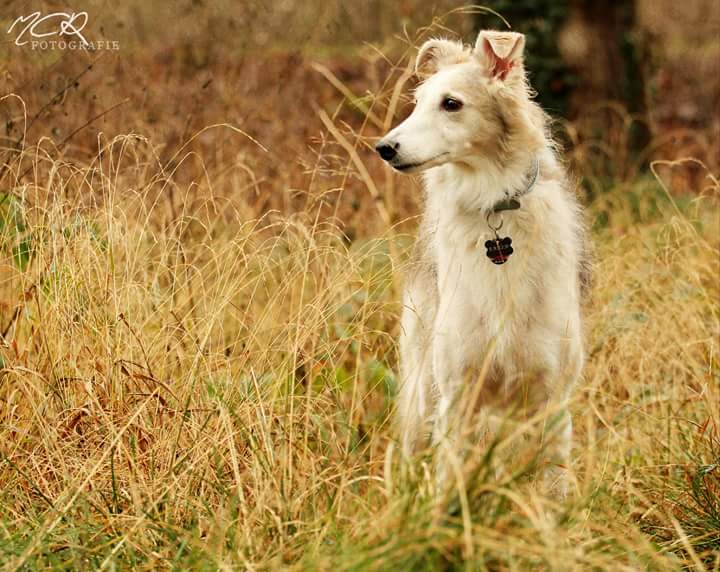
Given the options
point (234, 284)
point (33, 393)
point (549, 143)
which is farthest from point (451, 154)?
point (33, 393)

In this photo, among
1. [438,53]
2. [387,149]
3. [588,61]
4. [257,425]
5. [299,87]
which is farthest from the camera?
[299,87]

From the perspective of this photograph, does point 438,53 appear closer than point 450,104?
No

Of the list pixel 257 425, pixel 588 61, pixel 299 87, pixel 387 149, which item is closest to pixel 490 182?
pixel 387 149

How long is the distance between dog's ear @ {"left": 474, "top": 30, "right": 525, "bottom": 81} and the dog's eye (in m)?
0.24

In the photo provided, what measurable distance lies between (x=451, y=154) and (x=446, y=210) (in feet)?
1.03

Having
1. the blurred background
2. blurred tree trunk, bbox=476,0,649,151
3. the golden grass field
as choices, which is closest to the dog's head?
the blurred background

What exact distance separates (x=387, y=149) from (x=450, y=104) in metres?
0.37

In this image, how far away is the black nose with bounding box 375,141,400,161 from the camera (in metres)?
3.46

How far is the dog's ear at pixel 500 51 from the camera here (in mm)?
3709

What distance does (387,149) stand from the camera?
3471mm

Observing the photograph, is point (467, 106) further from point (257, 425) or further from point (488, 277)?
point (257, 425)

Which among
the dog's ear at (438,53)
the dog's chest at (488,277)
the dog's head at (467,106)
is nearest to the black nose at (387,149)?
the dog's head at (467,106)

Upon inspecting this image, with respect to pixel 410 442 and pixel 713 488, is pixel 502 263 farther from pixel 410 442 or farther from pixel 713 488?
pixel 713 488

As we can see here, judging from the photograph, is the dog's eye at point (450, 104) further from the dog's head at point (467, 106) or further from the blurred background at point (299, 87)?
the blurred background at point (299, 87)
